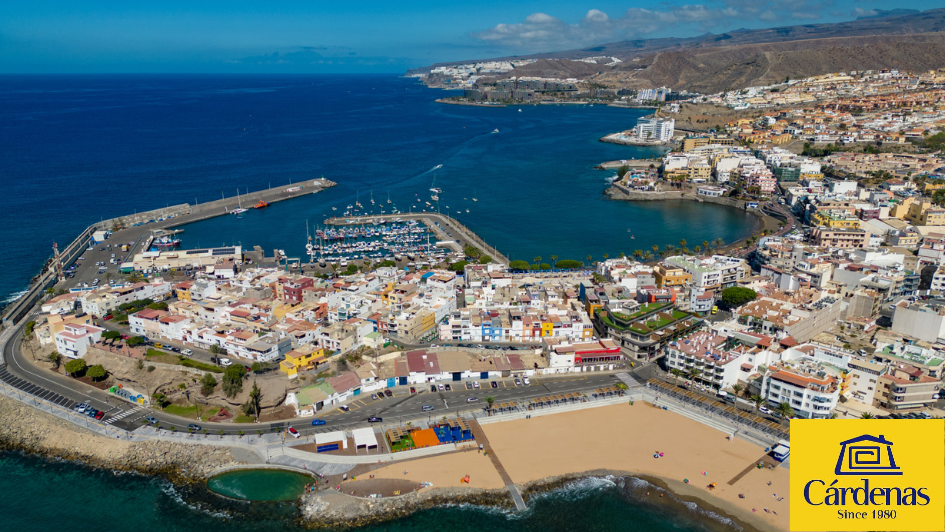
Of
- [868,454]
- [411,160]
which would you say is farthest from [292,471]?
[411,160]

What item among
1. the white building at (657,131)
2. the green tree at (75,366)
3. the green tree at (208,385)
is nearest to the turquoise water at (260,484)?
the green tree at (208,385)

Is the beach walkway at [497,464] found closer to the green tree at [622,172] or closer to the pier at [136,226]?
the pier at [136,226]

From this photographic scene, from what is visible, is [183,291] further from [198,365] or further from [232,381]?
[232,381]

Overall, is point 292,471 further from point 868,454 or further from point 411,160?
point 411,160

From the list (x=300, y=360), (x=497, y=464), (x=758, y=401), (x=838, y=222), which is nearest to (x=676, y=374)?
(x=758, y=401)

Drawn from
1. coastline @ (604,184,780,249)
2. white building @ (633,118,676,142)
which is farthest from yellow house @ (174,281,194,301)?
white building @ (633,118,676,142)
